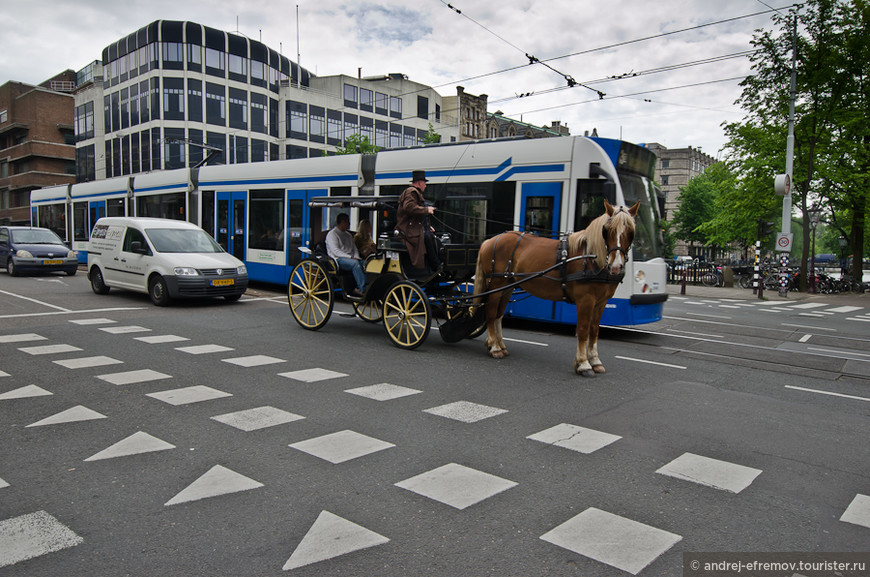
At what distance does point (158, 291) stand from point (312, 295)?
4780mm

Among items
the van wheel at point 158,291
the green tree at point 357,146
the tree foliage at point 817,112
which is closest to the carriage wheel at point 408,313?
the van wheel at point 158,291

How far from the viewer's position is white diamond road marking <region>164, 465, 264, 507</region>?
141 inches

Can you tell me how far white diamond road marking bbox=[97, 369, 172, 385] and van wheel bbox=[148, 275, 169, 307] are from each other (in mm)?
6297

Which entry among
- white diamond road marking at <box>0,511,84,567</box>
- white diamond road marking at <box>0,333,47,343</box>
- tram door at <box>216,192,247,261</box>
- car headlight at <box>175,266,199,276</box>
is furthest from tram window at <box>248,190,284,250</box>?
white diamond road marking at <box>0,511,84,567</box>

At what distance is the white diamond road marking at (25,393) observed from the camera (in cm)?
566

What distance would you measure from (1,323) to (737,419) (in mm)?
10979

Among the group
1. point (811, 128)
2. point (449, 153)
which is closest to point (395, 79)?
point (811, 128)

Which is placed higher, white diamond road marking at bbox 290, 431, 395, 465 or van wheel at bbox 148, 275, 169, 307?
van wheel at bbox 148, 275, 169, 307

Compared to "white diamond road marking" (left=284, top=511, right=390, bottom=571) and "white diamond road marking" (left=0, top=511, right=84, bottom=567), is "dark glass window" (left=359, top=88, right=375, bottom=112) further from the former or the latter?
"white diamond road marking" (left=284, top=511, right=390, bottom=571)

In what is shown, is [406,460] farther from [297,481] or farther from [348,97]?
[348,97]

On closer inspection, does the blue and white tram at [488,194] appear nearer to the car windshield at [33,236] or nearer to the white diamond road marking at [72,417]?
the white diamond road marking at [72,417]

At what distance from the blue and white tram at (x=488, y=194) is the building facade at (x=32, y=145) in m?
65.2

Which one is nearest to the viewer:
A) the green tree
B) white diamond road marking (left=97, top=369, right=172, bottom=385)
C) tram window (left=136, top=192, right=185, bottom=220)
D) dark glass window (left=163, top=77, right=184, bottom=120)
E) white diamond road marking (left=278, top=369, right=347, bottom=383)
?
white diamond road marking (left=97, top=369, right=172, bottom=385)

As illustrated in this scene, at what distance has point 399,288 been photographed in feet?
28.1
